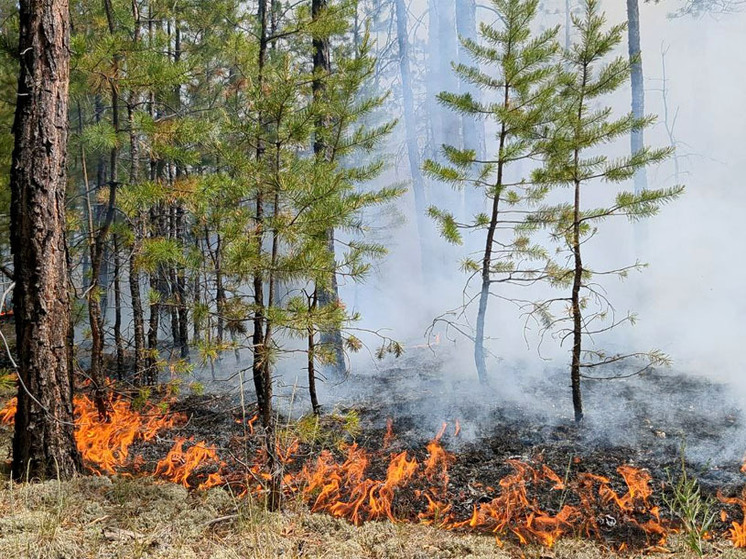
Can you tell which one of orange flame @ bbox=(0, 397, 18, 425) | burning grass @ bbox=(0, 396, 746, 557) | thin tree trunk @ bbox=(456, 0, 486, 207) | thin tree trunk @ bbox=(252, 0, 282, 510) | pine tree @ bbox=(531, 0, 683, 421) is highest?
thin tree trunk @ bbox=(456, 0, 486, 207)

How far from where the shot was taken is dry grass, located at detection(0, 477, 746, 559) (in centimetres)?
289

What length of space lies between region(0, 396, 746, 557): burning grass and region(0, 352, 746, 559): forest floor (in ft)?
0.11

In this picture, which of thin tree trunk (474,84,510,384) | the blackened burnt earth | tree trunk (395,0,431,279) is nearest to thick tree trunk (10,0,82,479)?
the blackened burnt earth

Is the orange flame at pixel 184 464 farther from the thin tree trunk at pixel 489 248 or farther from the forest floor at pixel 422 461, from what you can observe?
the thin tree trunk at pixel 489 248

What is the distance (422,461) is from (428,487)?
0.54m

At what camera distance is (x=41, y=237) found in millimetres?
→ 3678

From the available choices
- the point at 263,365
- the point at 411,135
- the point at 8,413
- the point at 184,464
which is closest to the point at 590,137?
the point at 263,365

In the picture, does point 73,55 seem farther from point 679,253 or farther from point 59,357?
point 679,253

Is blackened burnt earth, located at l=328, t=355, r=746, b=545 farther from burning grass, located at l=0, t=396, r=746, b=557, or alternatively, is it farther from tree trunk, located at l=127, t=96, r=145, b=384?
tree trunk, located at l=127, t=96, r=145, b=384

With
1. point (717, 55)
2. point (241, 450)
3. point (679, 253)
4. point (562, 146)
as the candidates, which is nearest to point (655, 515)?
point (562, 146)

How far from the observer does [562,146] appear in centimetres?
514

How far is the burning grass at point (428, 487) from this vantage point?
3.50 m

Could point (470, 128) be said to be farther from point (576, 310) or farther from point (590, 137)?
point (576, 310)

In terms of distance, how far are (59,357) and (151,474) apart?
1.50 meters
